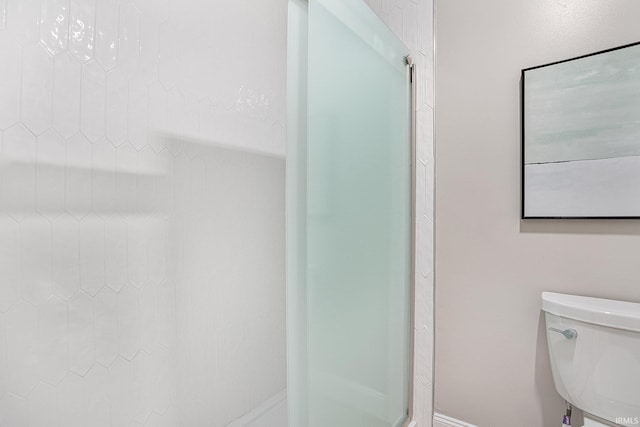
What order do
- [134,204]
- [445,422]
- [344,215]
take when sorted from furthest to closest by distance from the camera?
1. [445,422]
2. [134,204]
3. [344,215]

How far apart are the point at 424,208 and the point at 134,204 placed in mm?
1059

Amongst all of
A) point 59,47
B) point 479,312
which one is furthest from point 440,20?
point 59,47

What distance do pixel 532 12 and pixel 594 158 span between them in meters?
0.55

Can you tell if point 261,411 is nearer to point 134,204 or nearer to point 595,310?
point 134,204

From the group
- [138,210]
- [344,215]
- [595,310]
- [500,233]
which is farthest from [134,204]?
[595,310]

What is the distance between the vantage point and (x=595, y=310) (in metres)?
1.02

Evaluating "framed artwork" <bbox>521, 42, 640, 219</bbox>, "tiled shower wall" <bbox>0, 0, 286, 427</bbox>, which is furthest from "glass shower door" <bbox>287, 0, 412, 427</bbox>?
"tiled shower wall" <bbox>0, 0, 286, 427</bbox>

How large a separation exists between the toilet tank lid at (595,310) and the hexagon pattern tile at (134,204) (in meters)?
0.45

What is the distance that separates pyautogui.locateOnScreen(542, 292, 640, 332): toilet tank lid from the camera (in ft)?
3.22

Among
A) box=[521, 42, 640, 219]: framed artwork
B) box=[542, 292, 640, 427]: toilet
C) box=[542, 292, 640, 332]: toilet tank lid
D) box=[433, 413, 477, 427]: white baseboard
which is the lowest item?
box=[433, 413, 477, 427]: white baseboard

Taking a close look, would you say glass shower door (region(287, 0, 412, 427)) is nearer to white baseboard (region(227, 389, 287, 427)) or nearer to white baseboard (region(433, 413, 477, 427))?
white baseboard (region(433, 413, 477, 427))

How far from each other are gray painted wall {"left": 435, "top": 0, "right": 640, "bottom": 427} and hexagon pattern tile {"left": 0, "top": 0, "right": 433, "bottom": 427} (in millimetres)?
99

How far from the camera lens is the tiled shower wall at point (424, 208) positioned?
146cm

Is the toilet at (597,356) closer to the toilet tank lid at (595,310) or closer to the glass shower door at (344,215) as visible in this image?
the toilet tank lid at (595,310)
